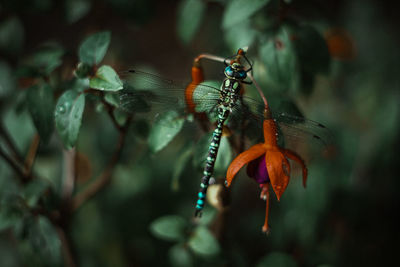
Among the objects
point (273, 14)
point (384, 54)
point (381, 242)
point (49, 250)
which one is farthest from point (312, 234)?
point (384, 54)

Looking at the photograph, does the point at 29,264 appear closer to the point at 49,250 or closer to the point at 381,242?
the point at 49,250

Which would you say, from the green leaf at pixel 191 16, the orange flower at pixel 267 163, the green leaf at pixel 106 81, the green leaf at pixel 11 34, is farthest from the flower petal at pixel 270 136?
the green leaf at pixel 11 34

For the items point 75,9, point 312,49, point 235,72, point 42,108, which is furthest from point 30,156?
point 312,49

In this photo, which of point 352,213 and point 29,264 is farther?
point 352,213

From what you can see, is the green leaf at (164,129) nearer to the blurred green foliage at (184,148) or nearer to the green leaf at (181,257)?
the blurred green foliage at (184,148)

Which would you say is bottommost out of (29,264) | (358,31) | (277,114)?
(29,264)

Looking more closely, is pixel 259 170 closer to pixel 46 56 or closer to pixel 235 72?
pixel 235 72

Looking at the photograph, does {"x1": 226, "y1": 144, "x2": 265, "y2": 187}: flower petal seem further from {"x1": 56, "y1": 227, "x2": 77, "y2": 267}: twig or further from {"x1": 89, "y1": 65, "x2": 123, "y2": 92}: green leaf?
{"x1": 56, "y1": 227, "x2": 77, "y2": 267}: twig

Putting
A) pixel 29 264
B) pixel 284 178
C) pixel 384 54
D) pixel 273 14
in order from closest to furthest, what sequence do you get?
pixel 284 178 < pixel 273 14 < pixel 29 264 < pixel 384 54
